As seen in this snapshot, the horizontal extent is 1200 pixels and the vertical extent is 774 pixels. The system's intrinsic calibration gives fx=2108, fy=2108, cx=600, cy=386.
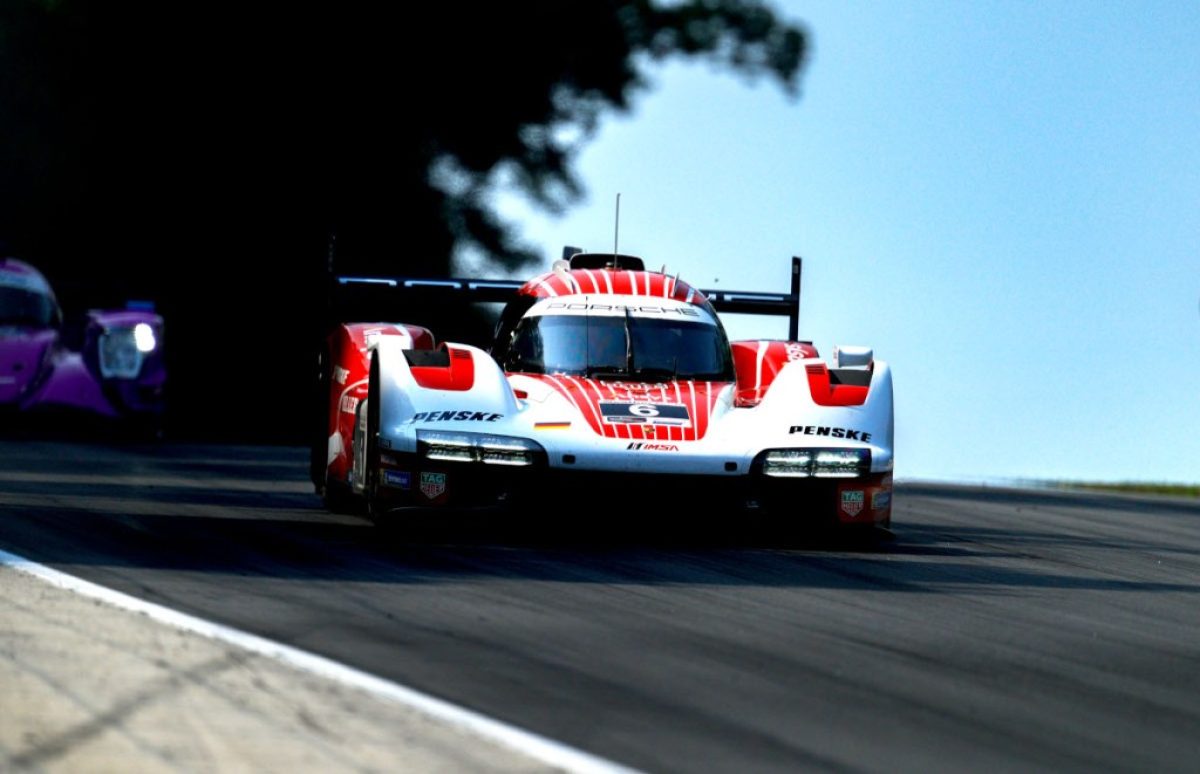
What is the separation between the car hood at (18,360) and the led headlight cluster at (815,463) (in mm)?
→ 8998

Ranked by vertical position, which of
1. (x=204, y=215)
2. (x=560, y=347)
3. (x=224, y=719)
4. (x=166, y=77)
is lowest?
(x=224, y=719)

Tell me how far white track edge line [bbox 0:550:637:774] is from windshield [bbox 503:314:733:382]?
3833 mm

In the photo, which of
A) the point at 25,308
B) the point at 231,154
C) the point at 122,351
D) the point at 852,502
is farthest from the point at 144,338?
the point at 231,154

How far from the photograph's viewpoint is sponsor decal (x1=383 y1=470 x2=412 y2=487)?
951cm

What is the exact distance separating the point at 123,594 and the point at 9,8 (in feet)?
76.3

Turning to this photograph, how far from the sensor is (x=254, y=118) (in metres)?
29.2

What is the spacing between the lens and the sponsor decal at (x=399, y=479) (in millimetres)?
9508

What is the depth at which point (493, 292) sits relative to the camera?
12625mm

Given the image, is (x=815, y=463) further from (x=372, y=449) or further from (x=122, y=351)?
(x=122, y=351)

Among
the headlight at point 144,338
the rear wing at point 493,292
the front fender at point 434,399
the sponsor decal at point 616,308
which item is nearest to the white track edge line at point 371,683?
the front fender at point 434,399

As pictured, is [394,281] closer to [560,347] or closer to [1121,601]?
[560,347]

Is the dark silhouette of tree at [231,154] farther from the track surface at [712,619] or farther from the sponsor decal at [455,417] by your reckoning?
the sponsor decal at [455,417]

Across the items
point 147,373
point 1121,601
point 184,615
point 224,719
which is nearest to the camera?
point 224,719

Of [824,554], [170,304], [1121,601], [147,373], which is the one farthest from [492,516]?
[170,304]
